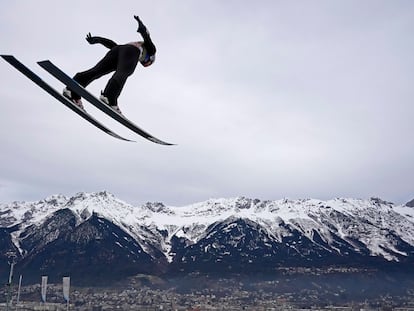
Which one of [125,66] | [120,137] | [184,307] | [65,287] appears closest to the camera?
[125,66]

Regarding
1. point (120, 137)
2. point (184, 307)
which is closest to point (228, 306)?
point (184, 307)

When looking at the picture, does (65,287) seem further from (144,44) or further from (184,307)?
(184,307)

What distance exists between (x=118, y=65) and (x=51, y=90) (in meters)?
1.24

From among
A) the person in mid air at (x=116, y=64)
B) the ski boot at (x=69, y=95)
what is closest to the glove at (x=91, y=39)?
the person in mid air at (x=116, y=64)

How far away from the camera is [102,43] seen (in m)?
7.73

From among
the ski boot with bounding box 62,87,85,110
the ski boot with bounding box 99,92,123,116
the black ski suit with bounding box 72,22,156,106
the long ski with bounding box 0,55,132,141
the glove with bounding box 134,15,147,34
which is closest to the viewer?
the glove with bounding box 134,15,147,34

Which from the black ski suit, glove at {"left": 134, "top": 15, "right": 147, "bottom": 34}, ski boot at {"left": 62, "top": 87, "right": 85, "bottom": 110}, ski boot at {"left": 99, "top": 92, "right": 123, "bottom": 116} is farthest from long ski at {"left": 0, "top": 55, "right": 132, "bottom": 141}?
glove at {"left": 134, "top": 15, "right": 147, "bottom": 34}

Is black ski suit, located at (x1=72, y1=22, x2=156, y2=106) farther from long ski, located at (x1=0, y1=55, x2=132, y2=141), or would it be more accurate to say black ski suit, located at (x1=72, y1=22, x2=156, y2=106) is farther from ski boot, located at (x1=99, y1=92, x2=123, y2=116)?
long ski, located at (x1=0, y1=55, x2=132, y2=141)

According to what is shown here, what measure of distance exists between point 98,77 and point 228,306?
19637 cm

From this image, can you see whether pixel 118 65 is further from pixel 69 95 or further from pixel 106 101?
pixel 69 95

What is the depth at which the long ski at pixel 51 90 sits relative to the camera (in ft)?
23.1

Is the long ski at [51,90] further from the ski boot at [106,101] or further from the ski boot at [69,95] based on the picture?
the ski boot at [106,101]

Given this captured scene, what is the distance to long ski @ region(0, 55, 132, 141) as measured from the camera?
278 inches

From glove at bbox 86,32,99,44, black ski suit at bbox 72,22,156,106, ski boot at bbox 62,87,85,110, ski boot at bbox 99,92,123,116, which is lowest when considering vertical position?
ski boot at bbox 99,92,123,116
